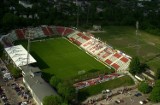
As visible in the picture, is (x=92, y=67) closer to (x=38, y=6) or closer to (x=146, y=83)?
(x=146, y=83)

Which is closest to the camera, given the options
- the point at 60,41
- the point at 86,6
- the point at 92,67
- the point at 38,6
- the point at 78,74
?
the point at 78,74

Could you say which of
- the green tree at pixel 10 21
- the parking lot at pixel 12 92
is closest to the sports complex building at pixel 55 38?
the parking lot at pixel 12 92

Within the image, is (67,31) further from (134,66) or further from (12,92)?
(12,92)

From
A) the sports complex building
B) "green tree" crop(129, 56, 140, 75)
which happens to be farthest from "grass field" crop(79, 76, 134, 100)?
the sports complex building

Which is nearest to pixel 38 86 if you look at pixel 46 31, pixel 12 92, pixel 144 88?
pixel 12 92

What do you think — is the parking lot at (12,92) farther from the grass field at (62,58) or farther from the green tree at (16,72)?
the grass field at (62,58)

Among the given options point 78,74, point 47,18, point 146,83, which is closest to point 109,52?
point 78,74

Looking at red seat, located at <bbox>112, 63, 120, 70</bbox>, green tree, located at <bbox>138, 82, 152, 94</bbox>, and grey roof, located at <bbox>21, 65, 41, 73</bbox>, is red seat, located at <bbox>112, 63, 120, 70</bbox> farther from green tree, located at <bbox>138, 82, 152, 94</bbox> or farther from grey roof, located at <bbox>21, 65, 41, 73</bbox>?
grey roof, located at <bbox>21, 65, 41, 73</bbox>
